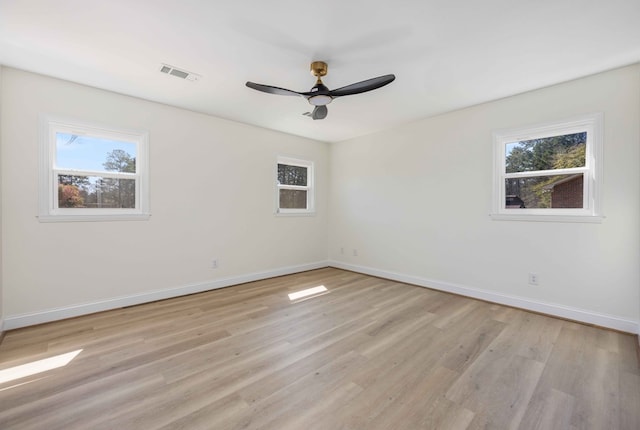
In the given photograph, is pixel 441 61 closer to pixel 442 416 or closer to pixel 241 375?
pixel 442 416

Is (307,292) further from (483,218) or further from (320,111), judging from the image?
(483,218)

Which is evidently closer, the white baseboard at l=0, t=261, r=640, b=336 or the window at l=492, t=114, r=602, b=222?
the white baseboard at l=0, t=261, r=640, b=336

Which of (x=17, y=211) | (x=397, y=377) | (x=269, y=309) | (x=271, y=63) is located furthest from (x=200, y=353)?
(x=271, y=63)

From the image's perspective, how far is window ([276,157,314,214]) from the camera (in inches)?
200

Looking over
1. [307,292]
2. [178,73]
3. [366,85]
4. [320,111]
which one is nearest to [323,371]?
[307,292]

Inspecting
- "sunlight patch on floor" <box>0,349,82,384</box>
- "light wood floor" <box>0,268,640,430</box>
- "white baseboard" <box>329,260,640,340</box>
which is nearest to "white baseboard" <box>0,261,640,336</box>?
"white baseboard" <box>329,260,640,340</box>

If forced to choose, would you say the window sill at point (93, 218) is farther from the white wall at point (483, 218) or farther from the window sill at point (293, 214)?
the white wall at point (483, 218)

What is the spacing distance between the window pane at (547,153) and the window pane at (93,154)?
15.8 ft

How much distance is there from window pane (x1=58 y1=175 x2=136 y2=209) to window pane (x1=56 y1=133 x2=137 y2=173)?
0.45ft

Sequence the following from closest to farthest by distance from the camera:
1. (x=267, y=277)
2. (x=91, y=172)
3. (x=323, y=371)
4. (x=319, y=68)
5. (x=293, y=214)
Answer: (x=323, y=371) → (x=319, y=68) → (x=91, y=172) → (x=267, y=277) → (x=293, y=214)

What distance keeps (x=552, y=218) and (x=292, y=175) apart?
3900 mm

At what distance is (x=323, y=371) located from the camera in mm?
2084

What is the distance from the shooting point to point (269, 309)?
11.0ft

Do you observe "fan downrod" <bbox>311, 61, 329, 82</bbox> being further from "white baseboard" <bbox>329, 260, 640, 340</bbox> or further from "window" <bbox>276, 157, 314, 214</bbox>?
"white baseboard" <bbox>329, 260, 640, 340</bbox>
